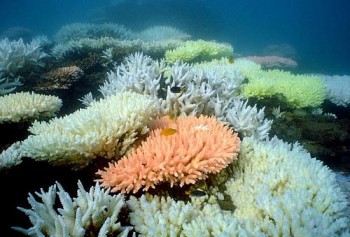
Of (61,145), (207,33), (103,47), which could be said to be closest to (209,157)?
(61,145)

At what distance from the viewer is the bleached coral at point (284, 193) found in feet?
7.43

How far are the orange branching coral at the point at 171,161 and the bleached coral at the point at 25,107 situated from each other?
1.72 meters

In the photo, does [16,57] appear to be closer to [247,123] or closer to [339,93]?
[247,123]

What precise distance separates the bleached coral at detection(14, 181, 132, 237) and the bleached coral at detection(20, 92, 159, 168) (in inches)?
17.5

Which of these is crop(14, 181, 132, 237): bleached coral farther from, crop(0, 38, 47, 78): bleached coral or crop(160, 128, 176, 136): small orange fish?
crop(0, 38, 47, 78): bleached coral

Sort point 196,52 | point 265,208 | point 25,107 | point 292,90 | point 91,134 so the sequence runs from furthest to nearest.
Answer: point 196,52, point 292,90, point 25,107, point 91,134, point 265,208

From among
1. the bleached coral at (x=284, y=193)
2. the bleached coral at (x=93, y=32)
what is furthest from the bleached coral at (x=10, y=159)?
the bleached coral at (x=93, y=32)

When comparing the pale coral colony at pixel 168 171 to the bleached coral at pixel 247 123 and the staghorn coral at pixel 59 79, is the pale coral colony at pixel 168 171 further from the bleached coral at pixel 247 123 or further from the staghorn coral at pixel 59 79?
the staghorn coral at pixel 59 79

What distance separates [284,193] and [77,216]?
1.93 metres

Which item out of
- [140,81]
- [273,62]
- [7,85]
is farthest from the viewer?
[273,62]

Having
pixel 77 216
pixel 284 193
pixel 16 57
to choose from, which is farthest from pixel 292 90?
pixel 16 57

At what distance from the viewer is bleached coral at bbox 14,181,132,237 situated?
227 cm

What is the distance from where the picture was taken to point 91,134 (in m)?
2.87

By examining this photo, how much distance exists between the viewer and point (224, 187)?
10.8 feet
